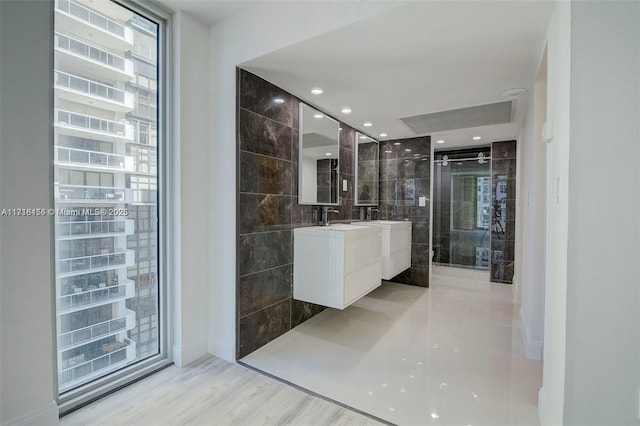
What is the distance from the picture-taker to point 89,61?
1895 millimetres

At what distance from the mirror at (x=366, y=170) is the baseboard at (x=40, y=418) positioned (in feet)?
11.0

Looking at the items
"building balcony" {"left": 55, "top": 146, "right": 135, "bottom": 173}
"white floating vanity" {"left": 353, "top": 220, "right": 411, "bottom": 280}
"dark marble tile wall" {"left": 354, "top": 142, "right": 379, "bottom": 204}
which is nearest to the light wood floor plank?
"building balcony" {"left": 55, "top": 146, "right": 135, "bottom": 173}

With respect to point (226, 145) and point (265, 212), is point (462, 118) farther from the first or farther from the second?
point (226, 145)

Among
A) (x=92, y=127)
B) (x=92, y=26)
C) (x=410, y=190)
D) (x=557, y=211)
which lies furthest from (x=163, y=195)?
(x=410, y=190)

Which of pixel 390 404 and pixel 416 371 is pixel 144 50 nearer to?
pixel 390 404

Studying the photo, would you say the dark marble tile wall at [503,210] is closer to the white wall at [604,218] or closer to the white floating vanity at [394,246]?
the white floating vanity at [394,246]

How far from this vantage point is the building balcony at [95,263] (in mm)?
1803

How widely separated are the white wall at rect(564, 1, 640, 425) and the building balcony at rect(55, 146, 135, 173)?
252cm

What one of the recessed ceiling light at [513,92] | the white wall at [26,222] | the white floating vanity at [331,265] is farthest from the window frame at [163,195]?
the recessed ceiling light at [513,92]

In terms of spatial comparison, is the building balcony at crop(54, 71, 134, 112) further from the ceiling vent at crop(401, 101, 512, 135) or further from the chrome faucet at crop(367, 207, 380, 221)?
the chrome faucet at crop(367, 207, 380, 221)

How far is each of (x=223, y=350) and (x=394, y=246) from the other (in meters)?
2.29

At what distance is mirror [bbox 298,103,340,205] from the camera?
3.01 meters

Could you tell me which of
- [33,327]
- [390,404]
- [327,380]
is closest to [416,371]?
[390,404]

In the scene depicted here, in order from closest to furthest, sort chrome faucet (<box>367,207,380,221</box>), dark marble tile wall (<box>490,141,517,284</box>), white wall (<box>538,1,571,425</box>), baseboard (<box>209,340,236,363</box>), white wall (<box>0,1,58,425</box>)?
white wall (<box>538,1,571,425</box>)
white wall (<box>0,1,58,425</box>)
baseboard (<box>209,340,236,363</box>)
chrome faucet (<box>367,207,380,221</box>)
dark marble tile wall (<box>490,141,517,284</box>)
